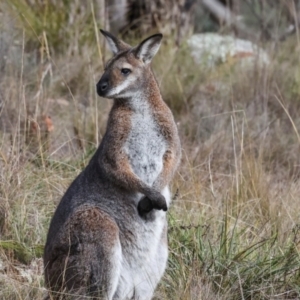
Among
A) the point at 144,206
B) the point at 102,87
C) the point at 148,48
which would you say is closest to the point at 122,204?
the point at 144,206

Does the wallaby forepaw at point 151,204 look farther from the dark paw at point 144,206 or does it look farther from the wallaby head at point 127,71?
the wallaby head at point 127,71

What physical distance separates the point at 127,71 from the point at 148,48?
21cm

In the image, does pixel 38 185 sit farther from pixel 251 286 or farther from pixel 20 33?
pixel 20 33

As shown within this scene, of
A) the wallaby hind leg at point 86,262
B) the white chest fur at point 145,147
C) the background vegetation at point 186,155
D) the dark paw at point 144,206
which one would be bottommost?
the background vegetation at point 186,155

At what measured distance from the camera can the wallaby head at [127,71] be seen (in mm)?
4824

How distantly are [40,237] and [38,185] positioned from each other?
0.56 metres

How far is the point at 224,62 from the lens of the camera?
9.52m

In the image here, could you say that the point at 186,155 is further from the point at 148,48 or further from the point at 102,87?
the point at 102,87

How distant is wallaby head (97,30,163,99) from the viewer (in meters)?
4.82

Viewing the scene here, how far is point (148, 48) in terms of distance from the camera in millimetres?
5023

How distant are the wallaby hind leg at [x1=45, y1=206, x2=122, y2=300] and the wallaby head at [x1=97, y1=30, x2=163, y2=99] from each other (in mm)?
757

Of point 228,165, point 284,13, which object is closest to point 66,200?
point 228,165

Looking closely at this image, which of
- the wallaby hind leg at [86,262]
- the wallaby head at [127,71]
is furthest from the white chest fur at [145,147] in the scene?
the wallaby hind leg at [86,262]

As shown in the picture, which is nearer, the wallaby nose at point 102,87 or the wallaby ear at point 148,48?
the wallaby nose at point 102,87
